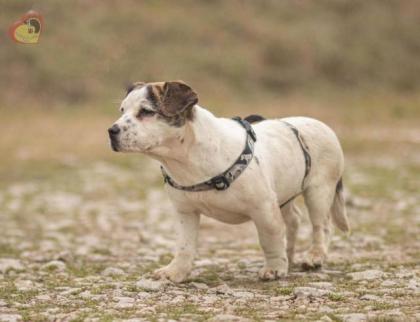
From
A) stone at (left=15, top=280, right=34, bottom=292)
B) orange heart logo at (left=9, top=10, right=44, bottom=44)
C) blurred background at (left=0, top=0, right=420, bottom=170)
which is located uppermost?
blurred background at (left=0, top=0, right=420, bottom=170)

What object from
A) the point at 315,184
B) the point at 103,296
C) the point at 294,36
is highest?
the point at 294,36

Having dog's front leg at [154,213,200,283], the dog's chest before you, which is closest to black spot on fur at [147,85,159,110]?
the dog's chest

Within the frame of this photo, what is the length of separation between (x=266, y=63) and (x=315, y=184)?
26402 mm

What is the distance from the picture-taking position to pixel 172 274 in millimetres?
7238

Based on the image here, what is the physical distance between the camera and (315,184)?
7848mm

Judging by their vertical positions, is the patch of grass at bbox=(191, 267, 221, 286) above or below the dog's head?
below

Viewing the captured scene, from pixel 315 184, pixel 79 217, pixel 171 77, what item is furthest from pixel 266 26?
pixel 315 184

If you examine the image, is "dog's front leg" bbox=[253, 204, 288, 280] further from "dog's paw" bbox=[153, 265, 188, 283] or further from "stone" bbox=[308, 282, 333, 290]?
"dog's paw" bbox=[153, 265, 188, 283]

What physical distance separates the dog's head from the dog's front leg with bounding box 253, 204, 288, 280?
1185 mm

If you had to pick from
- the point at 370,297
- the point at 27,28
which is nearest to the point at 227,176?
the point at 370,297

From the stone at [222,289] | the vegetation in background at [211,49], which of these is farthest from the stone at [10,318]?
the vegetation in background at [211,49]

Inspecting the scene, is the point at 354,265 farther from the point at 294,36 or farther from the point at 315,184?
the point at 294,36

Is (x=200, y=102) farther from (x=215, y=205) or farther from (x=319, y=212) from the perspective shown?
(x=215, y=205)

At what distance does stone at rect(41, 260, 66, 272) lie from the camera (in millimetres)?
8117
